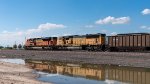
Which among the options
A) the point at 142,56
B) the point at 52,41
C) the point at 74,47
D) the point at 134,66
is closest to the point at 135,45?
the point at 142,56

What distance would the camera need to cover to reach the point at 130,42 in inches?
1925

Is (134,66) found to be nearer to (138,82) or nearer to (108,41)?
(138,82)

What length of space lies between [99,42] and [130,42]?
9.70 metres

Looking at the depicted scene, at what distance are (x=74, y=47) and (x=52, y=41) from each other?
11620mm

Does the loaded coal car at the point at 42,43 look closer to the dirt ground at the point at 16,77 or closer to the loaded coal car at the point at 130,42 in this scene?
the loaded coal car at the point at 130,42

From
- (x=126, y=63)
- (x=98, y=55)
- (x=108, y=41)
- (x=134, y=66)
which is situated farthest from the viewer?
(x=108, y=41)

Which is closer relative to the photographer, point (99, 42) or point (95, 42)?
point (99, 42)

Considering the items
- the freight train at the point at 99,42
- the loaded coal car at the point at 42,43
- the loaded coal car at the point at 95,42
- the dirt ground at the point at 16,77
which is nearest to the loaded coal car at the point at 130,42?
the freight train at the point at 99,42

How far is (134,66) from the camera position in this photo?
104 ft

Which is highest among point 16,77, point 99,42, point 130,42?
point 99,42

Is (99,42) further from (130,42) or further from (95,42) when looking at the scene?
(130,42)

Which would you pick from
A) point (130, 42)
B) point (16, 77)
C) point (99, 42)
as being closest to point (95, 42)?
point (99, 42)

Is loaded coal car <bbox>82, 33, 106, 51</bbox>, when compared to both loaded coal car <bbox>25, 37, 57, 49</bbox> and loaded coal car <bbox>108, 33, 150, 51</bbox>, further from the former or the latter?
loaded coal car <bbox>25, 37, 57, 49</bbox>

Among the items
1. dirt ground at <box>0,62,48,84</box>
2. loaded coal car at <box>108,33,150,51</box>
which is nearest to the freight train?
loaded coal car at <box>108,33,150,51</box>
